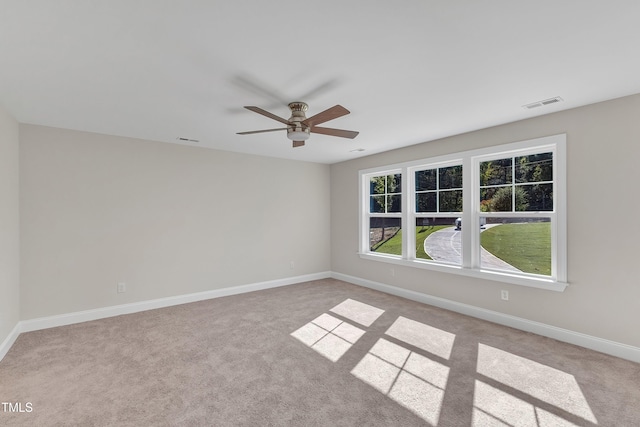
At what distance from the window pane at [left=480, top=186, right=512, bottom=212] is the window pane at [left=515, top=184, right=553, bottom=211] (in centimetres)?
10

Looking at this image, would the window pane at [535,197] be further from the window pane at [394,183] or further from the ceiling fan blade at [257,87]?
the ceiling fan blade at [257,87]

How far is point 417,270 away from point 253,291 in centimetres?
278

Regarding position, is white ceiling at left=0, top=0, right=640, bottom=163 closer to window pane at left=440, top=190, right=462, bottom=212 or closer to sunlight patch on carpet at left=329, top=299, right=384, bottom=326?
window pane at left=440, top=190, right=462, bottom=212

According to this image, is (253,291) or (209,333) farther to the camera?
(253,291)

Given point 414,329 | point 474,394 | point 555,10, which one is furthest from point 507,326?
point 555,10

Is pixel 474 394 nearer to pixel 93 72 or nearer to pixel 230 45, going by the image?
pixel 230 45

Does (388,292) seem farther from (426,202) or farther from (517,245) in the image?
(517,245)

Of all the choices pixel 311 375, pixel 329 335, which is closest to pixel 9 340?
pixel 311 375

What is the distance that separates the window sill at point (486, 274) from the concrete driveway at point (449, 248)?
121 millimetres

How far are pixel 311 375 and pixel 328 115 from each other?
2200 millimetres

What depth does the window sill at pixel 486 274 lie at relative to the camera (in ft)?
10.3

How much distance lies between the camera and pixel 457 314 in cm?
387

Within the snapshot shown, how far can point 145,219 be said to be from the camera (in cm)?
416

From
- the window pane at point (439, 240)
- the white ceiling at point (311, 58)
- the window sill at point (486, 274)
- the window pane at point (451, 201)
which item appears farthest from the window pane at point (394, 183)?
the white ceiling at point (311, 58)
